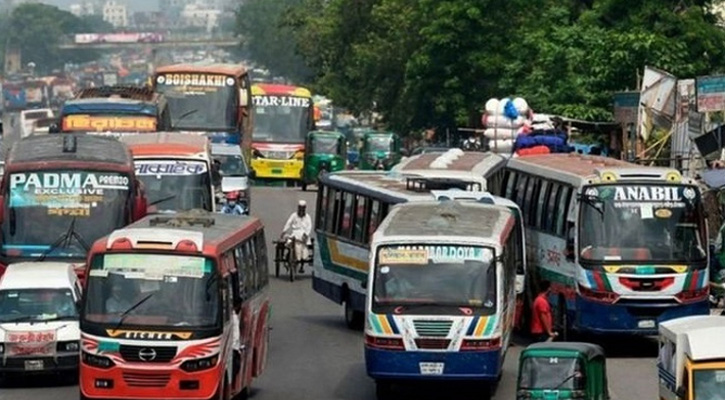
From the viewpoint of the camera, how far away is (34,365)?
27.5m

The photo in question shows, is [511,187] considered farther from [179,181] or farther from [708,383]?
[708,383]

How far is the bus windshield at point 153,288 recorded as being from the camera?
23.7m

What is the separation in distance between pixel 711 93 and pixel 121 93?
13.5m

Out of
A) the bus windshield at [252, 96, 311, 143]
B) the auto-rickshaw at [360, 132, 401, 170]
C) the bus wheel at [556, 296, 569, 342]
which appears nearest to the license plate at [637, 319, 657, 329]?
the bus wheel at [556, 296, 569, 342]

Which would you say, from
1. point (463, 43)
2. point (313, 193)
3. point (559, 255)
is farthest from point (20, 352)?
point (463, 43)

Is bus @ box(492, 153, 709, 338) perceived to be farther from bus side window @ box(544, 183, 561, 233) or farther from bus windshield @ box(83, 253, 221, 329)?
bus windshield @ box(83, 253, 221, 329)

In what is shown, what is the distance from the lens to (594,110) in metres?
55.5

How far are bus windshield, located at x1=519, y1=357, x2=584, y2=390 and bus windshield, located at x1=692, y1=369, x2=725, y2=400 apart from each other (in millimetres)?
4023

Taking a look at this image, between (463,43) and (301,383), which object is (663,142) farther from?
(463,43)

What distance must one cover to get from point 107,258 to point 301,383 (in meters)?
5.11

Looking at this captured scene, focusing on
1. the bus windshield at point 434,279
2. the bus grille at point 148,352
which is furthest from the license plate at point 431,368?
the bus grille at point 148,352

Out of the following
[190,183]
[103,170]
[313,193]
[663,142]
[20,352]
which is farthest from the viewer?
[313,193]

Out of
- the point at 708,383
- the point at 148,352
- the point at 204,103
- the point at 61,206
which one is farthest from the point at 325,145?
the point at 708,383

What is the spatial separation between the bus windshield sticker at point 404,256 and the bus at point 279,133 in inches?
1663
